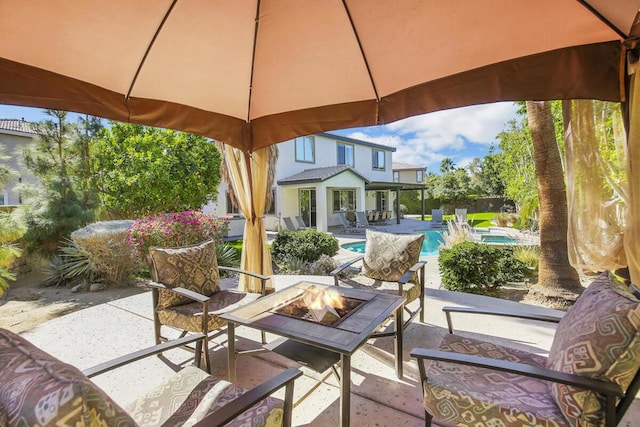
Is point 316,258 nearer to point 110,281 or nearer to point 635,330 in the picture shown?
point 110,281

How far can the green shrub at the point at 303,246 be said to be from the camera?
23.2 ft

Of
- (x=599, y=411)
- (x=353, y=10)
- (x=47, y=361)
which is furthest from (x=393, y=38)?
(x=47, y=361)

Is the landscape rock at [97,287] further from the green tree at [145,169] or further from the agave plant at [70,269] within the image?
the green tree at [145,169]

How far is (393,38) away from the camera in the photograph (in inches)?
102

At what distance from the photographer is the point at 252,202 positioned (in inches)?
167

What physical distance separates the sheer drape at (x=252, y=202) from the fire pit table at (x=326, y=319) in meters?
1.33

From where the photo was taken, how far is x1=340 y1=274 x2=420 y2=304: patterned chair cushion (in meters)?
3.25

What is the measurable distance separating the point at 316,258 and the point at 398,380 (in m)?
4.78

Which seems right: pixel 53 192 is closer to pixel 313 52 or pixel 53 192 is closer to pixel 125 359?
pixel 313 52

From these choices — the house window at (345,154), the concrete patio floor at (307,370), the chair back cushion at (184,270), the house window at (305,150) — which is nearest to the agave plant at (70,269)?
the concrete patio floor at (307,370)

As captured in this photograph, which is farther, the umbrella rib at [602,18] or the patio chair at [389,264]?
the patio chair at [389,264]

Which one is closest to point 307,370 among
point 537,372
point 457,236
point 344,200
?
point 537,372

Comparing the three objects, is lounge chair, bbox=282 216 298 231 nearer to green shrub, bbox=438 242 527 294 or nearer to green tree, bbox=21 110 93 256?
green tree, bbox=21 110 93 256

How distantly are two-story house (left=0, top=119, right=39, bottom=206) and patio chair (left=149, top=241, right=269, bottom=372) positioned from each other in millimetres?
6099
